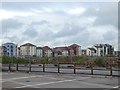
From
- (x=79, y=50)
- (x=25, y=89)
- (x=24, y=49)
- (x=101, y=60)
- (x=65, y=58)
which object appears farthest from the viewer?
(x=24, y=49)

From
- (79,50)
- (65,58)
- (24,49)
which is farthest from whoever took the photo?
(24,49)

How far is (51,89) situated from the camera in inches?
586

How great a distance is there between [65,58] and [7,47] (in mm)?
40480

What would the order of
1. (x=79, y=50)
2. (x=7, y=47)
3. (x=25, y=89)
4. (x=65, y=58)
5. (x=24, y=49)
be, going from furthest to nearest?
(x=24, y=49) < (x=79, y=50) < (x=7, y=47) < (x=65, y=58) < (x=25, y=89)

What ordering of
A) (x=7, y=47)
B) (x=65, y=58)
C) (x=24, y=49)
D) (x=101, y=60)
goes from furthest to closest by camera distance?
(x=24, y=49)
(x=7, y=47)
(x=65, y=58)
(x=101, y=60)

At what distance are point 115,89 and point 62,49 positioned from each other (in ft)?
370

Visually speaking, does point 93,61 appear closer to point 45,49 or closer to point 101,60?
point 101,60

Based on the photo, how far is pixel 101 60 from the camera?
175ft

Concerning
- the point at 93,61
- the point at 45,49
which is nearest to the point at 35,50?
the point at 45,49

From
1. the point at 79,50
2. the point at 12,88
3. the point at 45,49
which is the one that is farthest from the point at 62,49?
the point at 12,88

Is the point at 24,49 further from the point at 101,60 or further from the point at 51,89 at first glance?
the point at 51,89

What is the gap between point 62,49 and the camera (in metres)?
128

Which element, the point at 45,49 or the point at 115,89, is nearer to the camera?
the point at 115,89

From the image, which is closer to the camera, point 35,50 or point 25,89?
point 25,89
